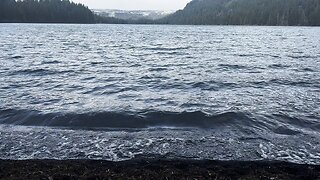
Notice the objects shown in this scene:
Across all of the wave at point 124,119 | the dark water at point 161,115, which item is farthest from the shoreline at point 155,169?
the wave at point 124,119

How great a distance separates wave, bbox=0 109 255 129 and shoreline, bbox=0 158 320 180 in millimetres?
4494

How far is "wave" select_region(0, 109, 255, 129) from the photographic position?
14500mm

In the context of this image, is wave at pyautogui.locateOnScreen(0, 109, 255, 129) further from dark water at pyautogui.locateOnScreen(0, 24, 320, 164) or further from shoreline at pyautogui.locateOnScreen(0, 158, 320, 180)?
shoreline at pyautogui.locateOnScreen(0, 158, 320, 180)

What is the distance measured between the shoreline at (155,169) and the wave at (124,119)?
4.49 meters

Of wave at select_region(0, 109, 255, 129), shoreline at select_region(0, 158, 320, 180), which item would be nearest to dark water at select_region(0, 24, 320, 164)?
wave at select_region(0, 109, 255, 129)

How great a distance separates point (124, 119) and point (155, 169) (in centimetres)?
604

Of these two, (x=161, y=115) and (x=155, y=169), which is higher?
(x=155, y=169)

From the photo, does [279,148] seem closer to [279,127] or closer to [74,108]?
[279,127]

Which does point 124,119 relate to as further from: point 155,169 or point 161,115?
point 155,169

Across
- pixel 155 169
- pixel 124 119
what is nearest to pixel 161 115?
pixel 124 119

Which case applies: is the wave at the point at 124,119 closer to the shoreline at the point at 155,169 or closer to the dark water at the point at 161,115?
the dark water at the point at 161,115

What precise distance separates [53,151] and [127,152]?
2.34 m

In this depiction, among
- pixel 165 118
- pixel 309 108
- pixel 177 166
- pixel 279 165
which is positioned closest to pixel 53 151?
Result: pixel 177 166

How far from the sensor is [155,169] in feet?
30.4
